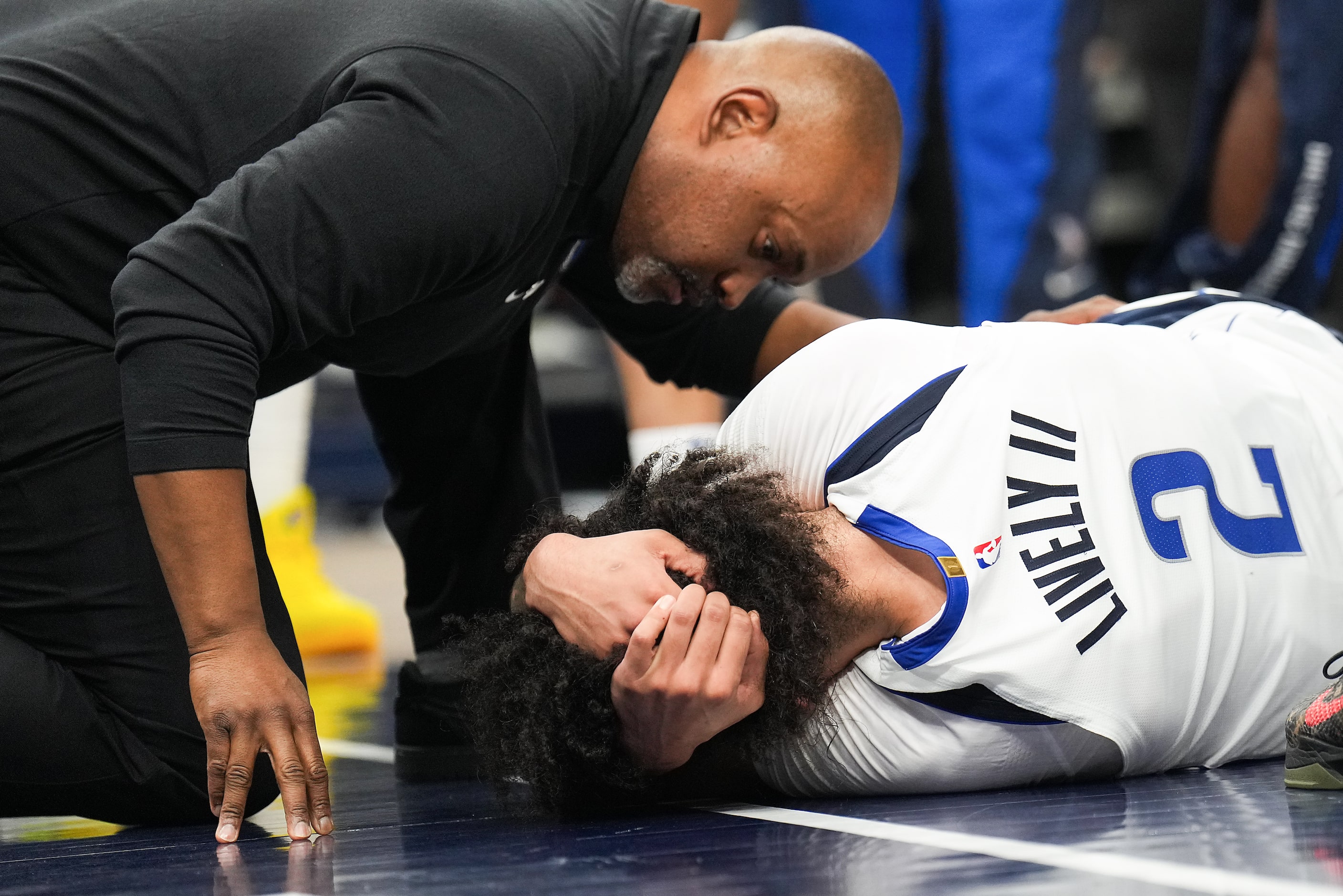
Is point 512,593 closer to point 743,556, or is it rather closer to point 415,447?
point 743,556

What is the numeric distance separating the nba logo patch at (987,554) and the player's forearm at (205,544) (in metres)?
0.74

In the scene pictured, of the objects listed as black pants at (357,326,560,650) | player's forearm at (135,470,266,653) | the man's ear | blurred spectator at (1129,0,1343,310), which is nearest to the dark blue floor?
player's forearm at (135,470,266,653)

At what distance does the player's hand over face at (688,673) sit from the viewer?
4.54 feet

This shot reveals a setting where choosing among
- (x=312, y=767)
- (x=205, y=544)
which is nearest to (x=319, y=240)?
(x=205, y=544)

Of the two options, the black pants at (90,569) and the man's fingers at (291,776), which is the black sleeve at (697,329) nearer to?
the black pants at (90,569)

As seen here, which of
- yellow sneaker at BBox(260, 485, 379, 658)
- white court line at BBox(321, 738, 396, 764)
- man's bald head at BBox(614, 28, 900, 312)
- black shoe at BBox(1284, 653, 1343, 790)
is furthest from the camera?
yellow sneaker at BBox(260, 485, 379, 658)

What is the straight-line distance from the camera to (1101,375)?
1.66 meters

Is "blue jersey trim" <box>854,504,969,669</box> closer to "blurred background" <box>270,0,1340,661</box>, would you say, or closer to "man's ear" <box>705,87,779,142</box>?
"man's ear" <box>705,87,779,142</box>

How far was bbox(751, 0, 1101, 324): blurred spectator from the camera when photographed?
372 centimetres

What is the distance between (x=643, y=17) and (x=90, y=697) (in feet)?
3.77

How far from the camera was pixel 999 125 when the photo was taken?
376cm

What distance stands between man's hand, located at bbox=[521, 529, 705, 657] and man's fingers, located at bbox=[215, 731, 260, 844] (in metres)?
0.31

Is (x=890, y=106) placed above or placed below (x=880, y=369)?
above

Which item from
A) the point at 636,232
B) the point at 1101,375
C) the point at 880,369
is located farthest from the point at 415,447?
the point at 1101,375
